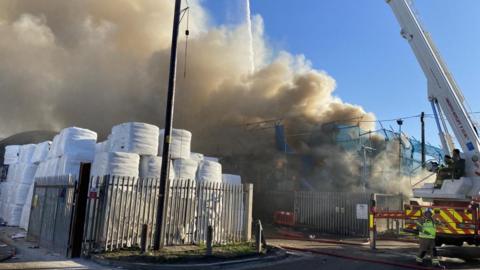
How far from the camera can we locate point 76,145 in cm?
1251

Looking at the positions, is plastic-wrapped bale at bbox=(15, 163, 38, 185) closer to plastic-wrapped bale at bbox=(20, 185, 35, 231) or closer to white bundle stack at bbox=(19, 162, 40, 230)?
white bundle stack at bbox=(19, 162, 40, 230)

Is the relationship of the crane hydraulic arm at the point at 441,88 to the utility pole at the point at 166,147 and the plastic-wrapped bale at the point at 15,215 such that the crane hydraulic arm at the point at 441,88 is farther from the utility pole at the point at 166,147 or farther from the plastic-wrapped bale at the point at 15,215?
the plastic-wrapped bale at the point at 15,215

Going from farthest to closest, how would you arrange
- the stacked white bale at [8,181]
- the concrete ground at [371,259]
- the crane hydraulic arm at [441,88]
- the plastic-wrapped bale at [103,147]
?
the stacked white bale at [8,181] → the plastic-wrapped bale at [103,147] → the crane hydraulic arm at [441,88] → the concrete ground at [371,259]

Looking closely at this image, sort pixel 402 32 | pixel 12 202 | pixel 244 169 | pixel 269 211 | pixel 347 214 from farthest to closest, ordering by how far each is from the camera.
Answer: pixel 244 169 → pixel 269 211 → pixel 347 214 → pixel 12 202 → pixel 402 32

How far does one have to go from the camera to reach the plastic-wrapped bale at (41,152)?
14.8 meters

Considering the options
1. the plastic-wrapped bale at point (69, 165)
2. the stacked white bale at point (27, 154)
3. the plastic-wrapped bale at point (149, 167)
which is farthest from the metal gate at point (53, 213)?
the stacked white bale at point (27, 154)

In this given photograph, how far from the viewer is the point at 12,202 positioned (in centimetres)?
1511

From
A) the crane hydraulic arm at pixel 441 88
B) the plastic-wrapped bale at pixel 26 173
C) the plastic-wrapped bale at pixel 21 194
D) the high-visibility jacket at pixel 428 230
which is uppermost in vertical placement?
the crane hydraulic arm at pixel 441 88

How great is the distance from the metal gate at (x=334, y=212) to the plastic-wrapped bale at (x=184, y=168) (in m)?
7.52

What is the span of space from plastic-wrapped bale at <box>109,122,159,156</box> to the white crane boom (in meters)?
8.59

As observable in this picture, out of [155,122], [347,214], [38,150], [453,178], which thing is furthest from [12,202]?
[453,178]

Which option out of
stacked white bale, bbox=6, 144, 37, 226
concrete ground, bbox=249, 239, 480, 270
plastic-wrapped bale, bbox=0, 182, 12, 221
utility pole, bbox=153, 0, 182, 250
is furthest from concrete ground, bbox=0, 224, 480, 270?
plastic-wrapped bale, bbox=0, 182, 12, 221

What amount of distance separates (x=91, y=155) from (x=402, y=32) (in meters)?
11.1

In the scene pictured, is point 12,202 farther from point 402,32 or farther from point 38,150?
point 402,32
